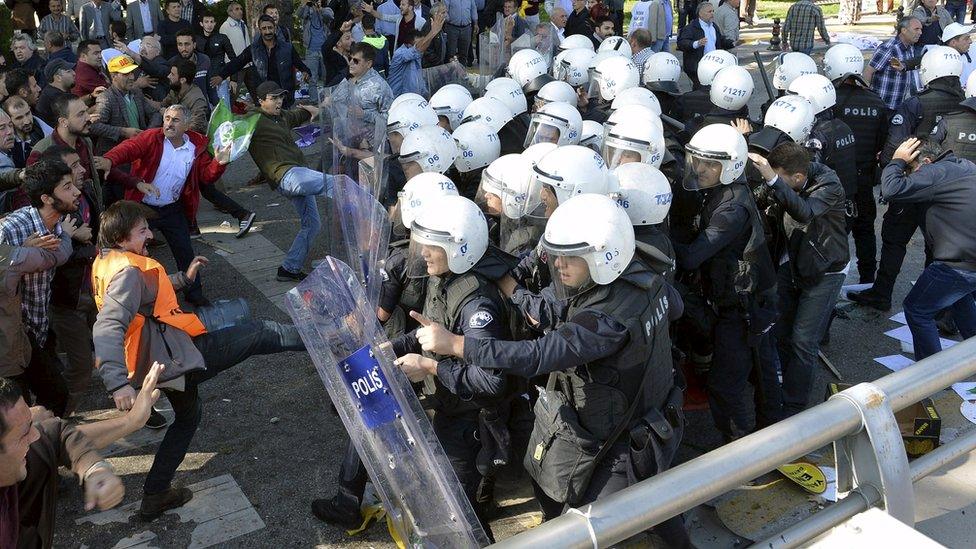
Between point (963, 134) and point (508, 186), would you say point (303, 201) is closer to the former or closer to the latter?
point (508, 186)

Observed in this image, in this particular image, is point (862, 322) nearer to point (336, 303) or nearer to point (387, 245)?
point (387, 245)

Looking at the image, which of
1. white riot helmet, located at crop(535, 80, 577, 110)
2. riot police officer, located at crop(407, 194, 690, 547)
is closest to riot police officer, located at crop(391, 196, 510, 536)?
riot police officer, located at crop(407, 194, 690, 547)

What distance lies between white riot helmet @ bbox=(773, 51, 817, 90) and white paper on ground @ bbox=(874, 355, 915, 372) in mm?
2508

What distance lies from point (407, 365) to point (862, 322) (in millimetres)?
4843

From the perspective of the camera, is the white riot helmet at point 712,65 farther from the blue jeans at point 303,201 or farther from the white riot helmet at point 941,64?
the blue jeans at point 303,201

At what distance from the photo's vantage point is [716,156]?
5234 mm

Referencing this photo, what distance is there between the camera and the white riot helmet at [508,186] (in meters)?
5.29

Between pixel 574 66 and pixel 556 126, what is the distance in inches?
98.0

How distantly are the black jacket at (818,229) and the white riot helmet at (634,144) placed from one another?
77cm

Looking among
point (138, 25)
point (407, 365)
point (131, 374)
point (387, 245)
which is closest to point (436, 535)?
point (407, 365)

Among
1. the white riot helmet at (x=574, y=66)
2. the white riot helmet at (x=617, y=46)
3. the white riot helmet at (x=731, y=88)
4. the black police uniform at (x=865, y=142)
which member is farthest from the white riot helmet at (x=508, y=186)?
the white riot helmet at (x=617, y=46)

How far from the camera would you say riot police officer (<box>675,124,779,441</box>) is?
5199 mm

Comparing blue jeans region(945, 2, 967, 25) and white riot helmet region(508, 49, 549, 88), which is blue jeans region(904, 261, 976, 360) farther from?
blue jeans region(945, 2, 967, 25)

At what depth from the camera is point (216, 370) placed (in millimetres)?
5000
